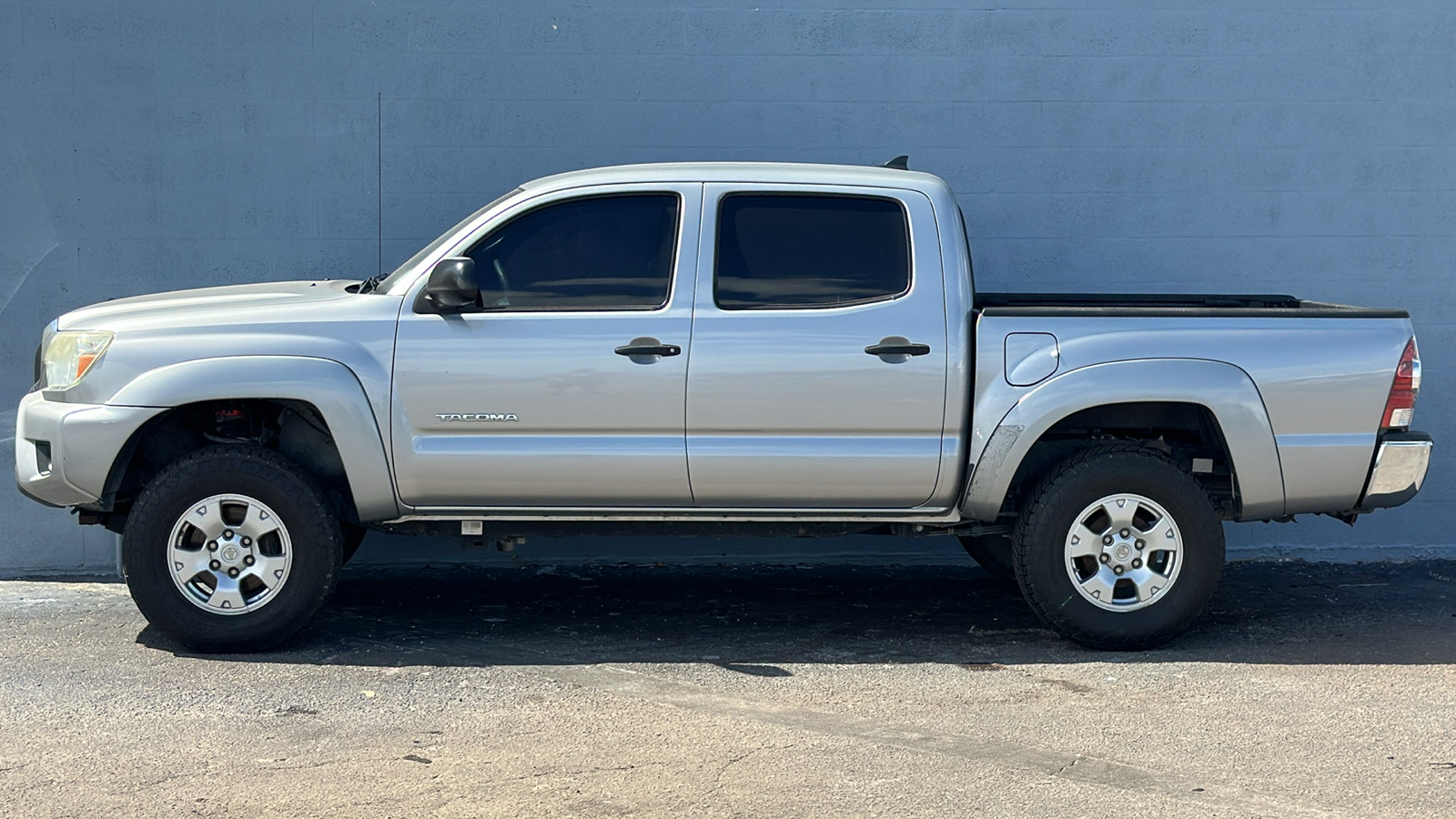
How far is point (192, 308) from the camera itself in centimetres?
653

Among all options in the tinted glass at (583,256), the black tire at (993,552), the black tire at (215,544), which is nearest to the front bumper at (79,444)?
the black tire at (215,544)

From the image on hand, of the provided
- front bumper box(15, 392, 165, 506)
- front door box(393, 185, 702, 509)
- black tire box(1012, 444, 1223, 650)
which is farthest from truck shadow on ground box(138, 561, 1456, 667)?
front bumper box(15, 392, 165, 506)

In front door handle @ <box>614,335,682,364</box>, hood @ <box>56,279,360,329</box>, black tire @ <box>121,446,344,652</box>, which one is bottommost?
black tire @ <box>121,446,344,652</box>

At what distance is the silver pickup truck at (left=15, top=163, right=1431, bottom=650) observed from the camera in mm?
6336

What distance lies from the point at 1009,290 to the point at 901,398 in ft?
8.21

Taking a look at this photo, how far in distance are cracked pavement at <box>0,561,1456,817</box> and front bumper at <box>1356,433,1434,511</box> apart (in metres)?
0.71

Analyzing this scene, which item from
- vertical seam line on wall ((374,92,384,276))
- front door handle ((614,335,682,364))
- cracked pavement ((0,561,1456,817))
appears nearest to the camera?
cracked pavement ((0,561,1456,817))

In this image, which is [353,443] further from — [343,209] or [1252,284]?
[1252,284]

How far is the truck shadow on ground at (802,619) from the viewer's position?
21.4ft

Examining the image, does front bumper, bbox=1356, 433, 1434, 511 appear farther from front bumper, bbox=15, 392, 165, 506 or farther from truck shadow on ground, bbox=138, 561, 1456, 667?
front bumper, bbox=15, 392, 165, 506

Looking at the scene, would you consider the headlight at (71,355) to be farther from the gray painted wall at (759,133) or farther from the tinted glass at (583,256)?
the gray painted wall at (759,133)

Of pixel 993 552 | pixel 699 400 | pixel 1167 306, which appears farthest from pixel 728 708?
pixel 1167 306

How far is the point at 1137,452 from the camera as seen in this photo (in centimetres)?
656

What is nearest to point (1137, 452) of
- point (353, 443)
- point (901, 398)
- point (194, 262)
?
point (901, 398)
